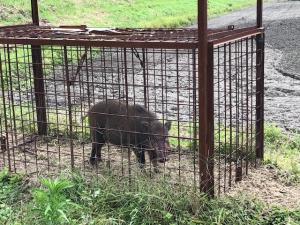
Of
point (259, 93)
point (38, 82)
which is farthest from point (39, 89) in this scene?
point (259, 93)

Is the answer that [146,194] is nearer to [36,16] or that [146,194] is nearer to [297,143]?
[297,143]

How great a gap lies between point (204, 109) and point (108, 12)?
66.9 ft

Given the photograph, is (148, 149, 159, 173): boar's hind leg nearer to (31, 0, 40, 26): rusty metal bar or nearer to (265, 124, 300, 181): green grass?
(265, 124, 300, 181): green grass

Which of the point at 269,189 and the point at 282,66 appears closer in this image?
the point at 269,189

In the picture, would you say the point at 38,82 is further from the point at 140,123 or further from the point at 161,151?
the point at 161,151

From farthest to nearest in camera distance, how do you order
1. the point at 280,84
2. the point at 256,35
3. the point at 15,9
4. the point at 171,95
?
the point at 15,9, the point at 280,84, the point at 171,95, the point at 256,35

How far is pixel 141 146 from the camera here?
6.08 m

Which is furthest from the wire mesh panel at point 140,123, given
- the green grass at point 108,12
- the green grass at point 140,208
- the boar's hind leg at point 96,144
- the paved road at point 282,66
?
the green grass at point 108,12

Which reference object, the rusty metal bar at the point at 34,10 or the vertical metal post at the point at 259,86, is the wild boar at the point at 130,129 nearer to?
the vertical metal post at the point at 259,86

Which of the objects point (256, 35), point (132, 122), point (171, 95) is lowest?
point (171, 95)

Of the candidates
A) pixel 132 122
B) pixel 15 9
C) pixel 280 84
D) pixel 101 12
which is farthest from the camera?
pixel 101 12

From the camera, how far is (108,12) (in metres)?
24.4

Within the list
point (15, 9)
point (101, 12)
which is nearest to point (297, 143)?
point (15, 9)

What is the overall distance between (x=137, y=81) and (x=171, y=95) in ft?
4.40
